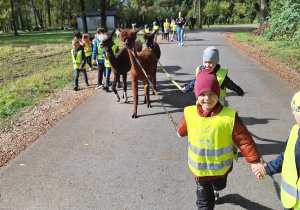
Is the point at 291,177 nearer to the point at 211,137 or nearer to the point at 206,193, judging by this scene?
the point at 211,137

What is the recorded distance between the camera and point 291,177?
2152mm

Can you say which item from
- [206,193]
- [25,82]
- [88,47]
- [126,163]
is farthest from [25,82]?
[206,193]

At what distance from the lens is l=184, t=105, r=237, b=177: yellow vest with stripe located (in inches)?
99.7

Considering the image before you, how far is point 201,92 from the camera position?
2467 mm

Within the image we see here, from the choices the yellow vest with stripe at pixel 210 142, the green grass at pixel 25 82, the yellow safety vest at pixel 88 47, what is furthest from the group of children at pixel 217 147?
the yellow safety vest at pixel 88 47

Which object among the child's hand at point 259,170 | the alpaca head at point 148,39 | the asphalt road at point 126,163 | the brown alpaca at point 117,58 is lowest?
the asphalt road at point 126,163

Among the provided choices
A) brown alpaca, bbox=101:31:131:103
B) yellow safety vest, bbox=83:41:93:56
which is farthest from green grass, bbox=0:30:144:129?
brown alpaca, bbox=101:31:131:103

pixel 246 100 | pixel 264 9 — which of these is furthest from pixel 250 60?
pixel 264 9

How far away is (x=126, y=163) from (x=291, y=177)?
288 centimetres

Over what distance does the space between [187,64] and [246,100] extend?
19.1 feet

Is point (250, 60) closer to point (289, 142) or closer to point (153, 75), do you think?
point (153, 75)

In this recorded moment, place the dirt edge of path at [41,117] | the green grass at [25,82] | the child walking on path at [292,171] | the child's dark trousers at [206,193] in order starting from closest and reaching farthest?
1. the child walking on path at [292,171]
2. the child's dark trousers at [206,193]
3. the dirt edge of path at [41,117]
4. the green grass at [25,82]

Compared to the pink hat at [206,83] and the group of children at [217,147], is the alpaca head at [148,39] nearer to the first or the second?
the group of children at [217,147]

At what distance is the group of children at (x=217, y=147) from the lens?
2.17 meters
